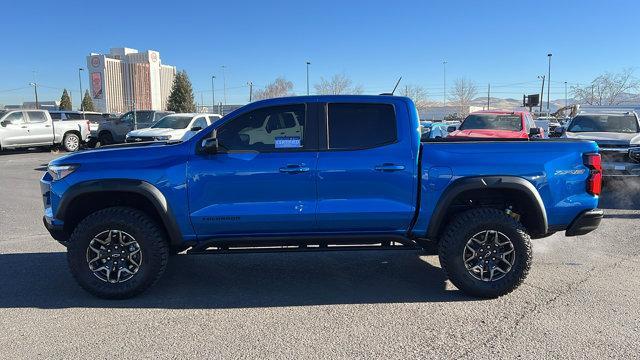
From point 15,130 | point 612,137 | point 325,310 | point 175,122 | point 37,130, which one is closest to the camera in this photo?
point 325,310

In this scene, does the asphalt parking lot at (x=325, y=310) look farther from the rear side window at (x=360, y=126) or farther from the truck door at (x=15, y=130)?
the truck door at (x=15, y=130)

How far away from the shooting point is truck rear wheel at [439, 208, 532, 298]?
457 cm

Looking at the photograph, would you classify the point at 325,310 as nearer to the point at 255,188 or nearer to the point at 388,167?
the point at 255,188

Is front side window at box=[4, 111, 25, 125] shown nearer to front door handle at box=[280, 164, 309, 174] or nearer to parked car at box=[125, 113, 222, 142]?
parked car at box=[125, 113, 222, 142]

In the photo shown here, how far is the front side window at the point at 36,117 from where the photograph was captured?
18922 millimetres

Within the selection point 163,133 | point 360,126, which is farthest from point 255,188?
point 163,133

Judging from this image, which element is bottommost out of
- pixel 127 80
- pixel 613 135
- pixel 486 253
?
pixel 486 253

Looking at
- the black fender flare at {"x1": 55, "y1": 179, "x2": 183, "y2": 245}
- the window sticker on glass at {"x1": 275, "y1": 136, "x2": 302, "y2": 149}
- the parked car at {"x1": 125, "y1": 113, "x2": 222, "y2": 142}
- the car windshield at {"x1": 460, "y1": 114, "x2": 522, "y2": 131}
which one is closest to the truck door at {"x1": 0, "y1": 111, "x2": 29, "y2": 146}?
the parked car at {"x1": 125, "y1": 113, "x2": 222, "y2": 142}

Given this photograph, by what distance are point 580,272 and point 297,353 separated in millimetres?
3473

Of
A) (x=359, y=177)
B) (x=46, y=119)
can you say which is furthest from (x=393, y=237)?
(x=46, y=119)

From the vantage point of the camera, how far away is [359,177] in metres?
4.52

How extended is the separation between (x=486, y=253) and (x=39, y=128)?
19.1 metres

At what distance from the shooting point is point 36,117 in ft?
62.5

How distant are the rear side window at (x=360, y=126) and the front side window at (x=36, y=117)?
59.2 feet
